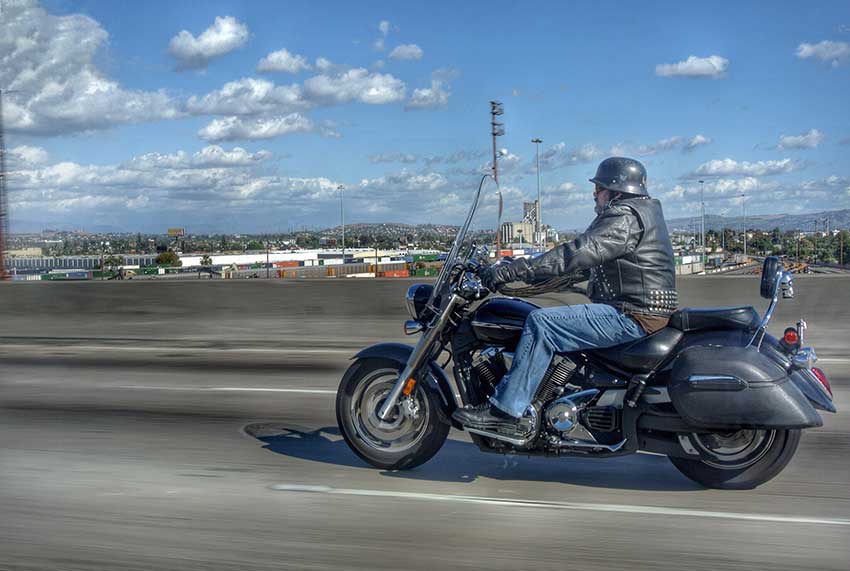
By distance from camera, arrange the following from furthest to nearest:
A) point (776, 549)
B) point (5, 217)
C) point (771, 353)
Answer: point (5, 217) < point (771, 353) < point (776, 549)

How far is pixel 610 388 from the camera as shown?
5160mm

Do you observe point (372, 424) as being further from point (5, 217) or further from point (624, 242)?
point (5, 217)

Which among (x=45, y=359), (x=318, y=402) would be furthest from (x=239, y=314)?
(x=318, y=402)

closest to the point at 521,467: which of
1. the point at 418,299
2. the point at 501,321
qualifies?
the point at 501,321

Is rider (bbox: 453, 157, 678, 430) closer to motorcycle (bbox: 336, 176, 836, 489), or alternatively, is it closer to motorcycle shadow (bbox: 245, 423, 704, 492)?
motorcycle (bbox: 336, 176, 836, 489)

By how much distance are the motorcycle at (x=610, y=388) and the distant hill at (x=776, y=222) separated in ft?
4.22

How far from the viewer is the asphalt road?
423 cm

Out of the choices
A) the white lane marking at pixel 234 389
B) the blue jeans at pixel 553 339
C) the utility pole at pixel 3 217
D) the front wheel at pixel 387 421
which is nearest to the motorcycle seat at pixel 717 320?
the blue jeans at pixel 553 339

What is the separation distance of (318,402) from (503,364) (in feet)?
11.5

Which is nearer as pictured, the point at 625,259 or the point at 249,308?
the point at 625,259

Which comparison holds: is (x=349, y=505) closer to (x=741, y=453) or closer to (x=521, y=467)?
(x=521, y=467)

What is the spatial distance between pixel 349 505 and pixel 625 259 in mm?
2139

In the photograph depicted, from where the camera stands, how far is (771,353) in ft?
16.3

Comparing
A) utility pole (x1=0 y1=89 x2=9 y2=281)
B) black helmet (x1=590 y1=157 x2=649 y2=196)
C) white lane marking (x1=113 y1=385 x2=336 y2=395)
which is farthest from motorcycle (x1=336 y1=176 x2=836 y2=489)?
utility pole (x1=0 y1=89 x2=9 y2=281)
